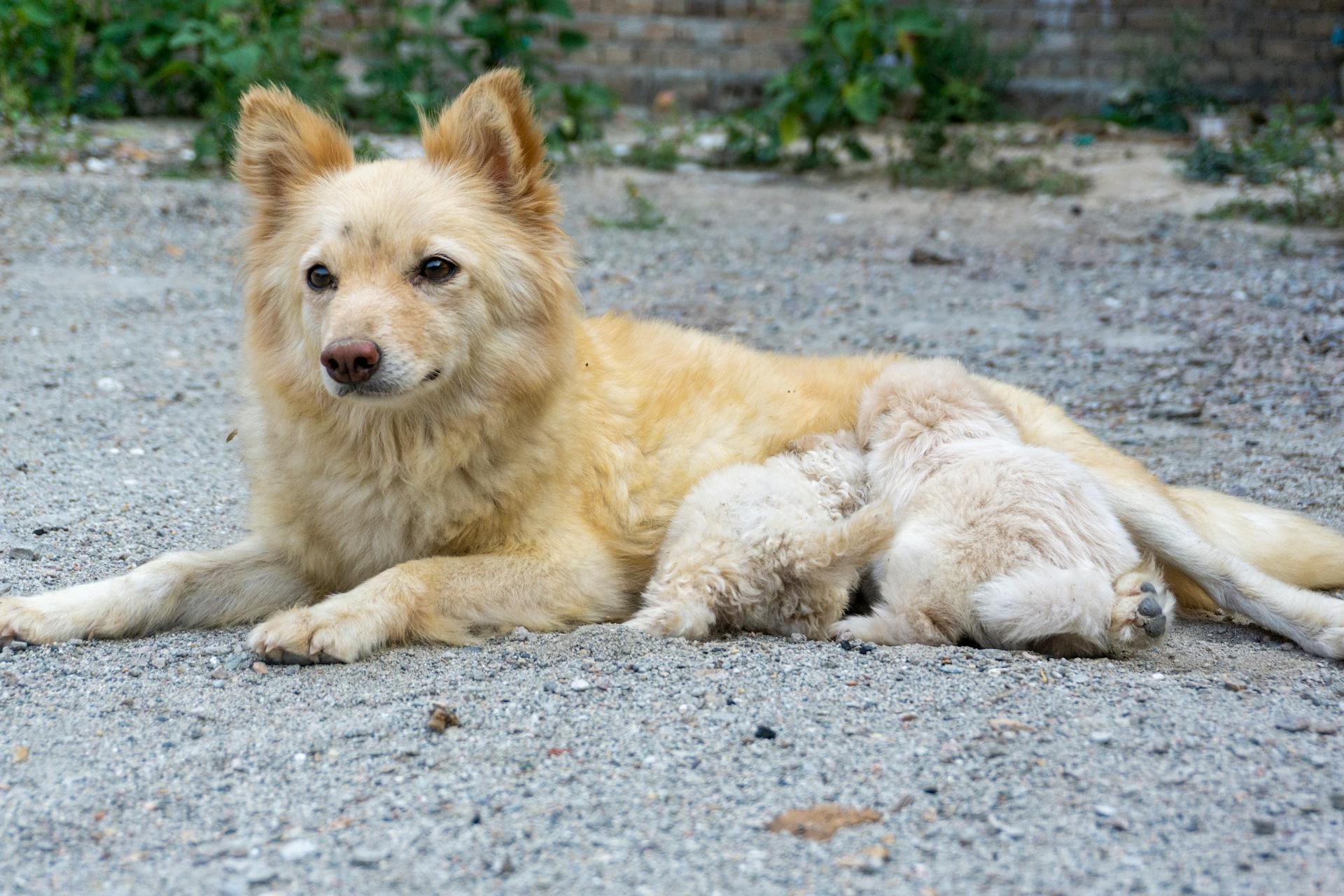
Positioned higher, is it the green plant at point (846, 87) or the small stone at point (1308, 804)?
the green plant at point (846, 87)

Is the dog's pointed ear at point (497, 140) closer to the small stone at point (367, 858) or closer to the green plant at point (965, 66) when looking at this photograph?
the small stone at point (367, 858)

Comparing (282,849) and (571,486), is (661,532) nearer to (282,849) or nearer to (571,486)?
(571,486)

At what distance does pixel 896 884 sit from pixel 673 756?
2.52 feet

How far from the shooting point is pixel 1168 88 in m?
14.2

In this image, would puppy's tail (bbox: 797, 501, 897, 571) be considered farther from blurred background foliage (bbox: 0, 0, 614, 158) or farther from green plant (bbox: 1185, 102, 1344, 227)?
blurred background foliage (bbox: 0, 0, 614, 158)

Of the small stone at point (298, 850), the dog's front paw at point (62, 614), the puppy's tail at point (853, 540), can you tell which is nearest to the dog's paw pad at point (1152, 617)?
the puppy's tail at point (853, 540)

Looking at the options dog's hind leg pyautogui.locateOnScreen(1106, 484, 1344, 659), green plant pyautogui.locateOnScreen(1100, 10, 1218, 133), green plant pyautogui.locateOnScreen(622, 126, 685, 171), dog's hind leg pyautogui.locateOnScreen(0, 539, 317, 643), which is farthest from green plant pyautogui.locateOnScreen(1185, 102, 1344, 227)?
dog's hind leg pyautogui.locateOnScreen(0, 539, 317, 643)

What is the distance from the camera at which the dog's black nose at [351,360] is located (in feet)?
12.1

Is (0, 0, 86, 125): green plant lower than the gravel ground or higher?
higher

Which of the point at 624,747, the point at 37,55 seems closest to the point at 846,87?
the point at 37,55

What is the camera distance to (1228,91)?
14516mm

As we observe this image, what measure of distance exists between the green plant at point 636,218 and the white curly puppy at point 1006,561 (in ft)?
20.7

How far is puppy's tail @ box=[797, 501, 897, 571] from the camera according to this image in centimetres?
430

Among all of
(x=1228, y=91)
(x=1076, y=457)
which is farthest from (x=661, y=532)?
(x=1228, y=91)
